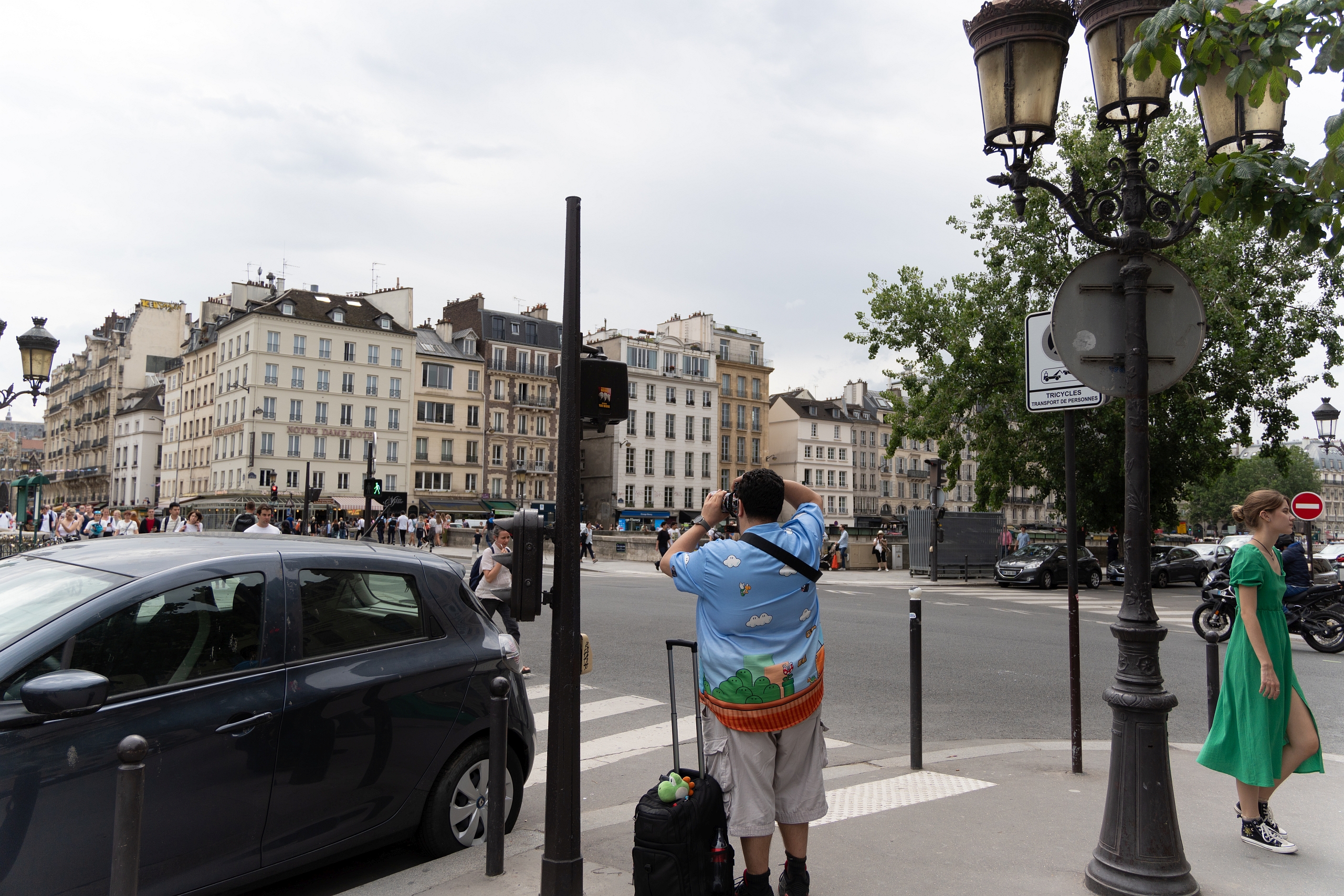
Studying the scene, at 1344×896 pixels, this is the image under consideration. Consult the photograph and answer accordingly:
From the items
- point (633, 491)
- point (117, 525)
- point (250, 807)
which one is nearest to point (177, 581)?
point (250, 807)

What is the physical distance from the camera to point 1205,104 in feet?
17.7

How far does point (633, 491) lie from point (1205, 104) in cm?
7628

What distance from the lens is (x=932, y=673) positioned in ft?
35.6

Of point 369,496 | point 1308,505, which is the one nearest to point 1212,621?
point 1308,505

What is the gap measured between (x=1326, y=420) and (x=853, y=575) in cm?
1468

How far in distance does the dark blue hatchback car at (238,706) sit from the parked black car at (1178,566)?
96.9 feet

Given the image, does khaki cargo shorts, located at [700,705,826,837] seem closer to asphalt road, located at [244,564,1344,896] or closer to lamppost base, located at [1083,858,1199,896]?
lamppost base, located at [1083,858,1199,896]

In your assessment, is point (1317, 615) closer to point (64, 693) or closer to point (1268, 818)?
point (1268, 818)

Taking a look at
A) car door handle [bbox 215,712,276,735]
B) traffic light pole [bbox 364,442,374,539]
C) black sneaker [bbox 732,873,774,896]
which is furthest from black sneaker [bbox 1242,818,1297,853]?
traffic light pole [bbox 364,442,374,539]

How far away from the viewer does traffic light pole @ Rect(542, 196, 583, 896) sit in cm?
382

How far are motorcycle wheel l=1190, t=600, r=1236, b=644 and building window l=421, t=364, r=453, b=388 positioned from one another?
6288 cm

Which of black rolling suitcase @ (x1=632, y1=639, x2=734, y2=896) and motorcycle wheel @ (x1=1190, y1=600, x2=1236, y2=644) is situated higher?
black rolling suitcase @ (x1=632, y1=639, x2=734, y2=896)

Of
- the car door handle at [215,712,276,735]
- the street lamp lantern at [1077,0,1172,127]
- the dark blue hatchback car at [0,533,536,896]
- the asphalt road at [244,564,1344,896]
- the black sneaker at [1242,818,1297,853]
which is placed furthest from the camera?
the asphalt road at [244,564,1344,896]

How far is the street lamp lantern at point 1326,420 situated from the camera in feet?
88.6
